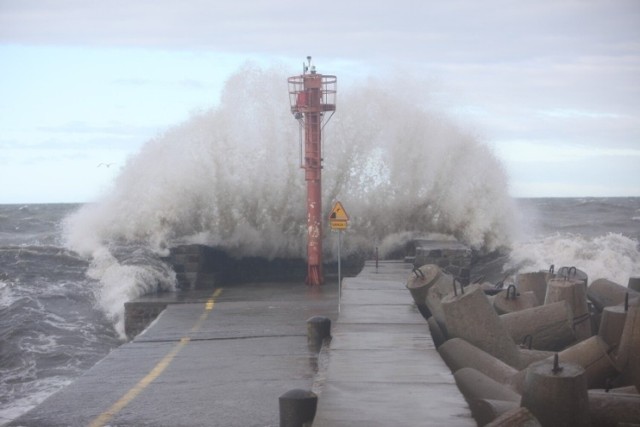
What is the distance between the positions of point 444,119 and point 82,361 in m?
13.2

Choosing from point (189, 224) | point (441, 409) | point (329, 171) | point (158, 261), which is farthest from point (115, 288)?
point (441, 409)

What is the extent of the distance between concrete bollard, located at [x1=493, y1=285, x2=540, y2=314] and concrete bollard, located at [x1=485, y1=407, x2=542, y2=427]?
20.1 ft

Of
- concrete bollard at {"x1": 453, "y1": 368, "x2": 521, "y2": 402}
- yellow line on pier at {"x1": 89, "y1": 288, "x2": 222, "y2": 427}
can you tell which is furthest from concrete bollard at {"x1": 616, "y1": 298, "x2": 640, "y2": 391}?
yellow line on pier at {"x1": 89, "y1": 288, "x2": 222, "y2": 427}

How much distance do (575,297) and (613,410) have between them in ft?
17.3

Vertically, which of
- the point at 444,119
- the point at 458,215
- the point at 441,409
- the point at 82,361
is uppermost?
the point at 444,119

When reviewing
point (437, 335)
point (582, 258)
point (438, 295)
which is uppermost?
point (438, 295)

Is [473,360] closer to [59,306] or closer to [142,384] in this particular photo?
[142,384]

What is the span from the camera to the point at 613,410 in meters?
6.30

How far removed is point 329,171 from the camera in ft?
73.3

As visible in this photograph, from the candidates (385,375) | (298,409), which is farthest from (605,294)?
(298,409)

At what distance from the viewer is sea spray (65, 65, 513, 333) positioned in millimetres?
21312

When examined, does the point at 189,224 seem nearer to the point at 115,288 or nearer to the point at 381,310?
the point at 115,288

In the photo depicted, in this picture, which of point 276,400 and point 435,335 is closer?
point 276,400

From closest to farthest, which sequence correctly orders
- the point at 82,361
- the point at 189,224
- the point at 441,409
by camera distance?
1. the point at 441,409
2. the point at 82,361
3. the point at 189,224
